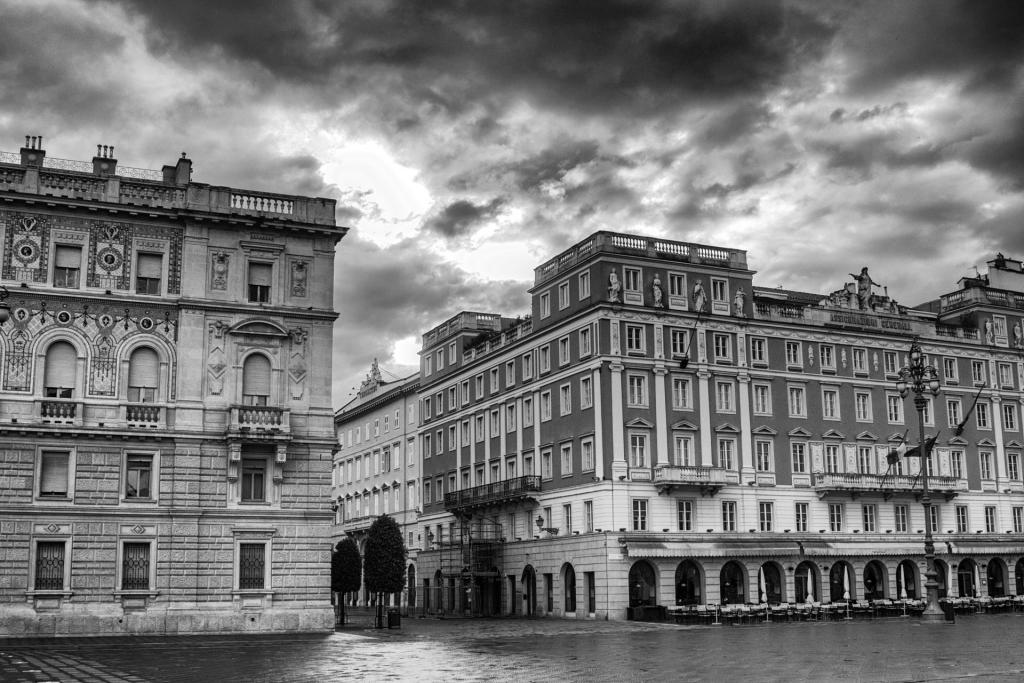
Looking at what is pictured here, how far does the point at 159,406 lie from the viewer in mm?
47656

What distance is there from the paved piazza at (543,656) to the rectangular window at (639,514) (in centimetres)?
1565

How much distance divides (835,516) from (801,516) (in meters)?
2.68

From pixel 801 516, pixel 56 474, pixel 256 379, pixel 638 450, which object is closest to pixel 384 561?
pixel 256 379

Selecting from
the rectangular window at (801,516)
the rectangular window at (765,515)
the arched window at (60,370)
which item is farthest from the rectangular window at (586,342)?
the arched window at (60,370)

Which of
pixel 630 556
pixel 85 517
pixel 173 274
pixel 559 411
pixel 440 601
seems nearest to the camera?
pixel 85 517

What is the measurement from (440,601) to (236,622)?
135 feet

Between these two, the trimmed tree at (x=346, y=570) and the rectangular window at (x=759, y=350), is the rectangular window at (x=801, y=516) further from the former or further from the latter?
the trimmed tree at (x=346, y=570)

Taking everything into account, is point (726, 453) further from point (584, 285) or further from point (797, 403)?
point (584, 285)

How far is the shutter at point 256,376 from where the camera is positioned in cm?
4950

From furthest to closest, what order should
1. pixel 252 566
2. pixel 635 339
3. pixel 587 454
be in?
pixel 635 339 < pixel 587 454 < pixel 252 566

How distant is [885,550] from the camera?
2849 inches

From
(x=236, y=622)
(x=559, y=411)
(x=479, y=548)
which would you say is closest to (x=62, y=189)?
(x=236, y=622)

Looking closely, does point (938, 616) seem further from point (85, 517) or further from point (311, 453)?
point (85, 517)

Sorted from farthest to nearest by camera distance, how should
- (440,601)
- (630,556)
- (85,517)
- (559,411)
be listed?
Answer: (440,601), (559,411), (630,556), (85,517)
